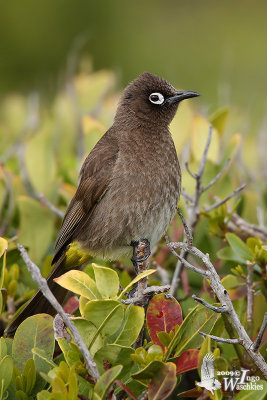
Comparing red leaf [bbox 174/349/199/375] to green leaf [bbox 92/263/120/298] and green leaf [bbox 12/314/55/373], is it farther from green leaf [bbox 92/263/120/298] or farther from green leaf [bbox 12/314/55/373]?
green leaf [bbox 12/314/55/373]

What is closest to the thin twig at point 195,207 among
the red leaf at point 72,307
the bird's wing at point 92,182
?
the red leaf at point 72,307

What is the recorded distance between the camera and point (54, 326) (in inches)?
91.7

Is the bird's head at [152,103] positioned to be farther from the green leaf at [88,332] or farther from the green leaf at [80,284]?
the green leaf at [88,332]

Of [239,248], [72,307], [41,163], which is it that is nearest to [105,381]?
[72,307]

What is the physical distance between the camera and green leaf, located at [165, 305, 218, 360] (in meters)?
2.24

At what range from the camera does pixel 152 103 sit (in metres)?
3.95

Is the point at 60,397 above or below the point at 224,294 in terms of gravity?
below

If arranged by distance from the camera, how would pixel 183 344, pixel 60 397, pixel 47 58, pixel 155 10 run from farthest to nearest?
1. pixel 155 10
2. pixel 47 58
3. pixel 183 344
4. pixel 60 397

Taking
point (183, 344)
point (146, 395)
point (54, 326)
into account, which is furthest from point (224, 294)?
point (54, 326)

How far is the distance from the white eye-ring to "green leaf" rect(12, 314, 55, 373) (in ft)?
6.14

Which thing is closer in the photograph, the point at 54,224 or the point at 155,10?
the point at 54,224

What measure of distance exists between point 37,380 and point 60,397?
304 millimetres

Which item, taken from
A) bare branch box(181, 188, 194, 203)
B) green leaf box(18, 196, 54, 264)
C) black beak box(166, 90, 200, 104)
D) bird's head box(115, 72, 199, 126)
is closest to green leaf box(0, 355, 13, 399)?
green leaf box(18, 196, 54, 264)

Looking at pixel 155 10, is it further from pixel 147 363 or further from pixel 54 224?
pixel 147 363
